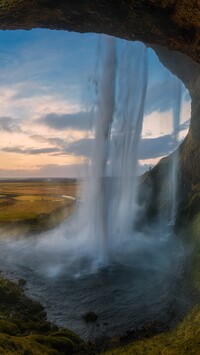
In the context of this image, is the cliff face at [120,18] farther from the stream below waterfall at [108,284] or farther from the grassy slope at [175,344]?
the stream below waterfall at [108,284]

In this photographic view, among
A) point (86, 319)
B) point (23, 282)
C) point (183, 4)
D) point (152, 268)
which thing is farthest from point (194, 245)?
point (183, 4)

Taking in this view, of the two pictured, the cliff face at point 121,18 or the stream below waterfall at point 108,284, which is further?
the stream below waterfall at point 108,284

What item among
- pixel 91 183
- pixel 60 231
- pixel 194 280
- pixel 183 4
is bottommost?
pixel 60 231

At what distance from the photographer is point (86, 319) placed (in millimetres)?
12977

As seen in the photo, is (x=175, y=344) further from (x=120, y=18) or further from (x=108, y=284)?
(x=120, y=18)

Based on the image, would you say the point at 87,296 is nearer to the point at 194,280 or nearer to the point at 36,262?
the point at 194,280

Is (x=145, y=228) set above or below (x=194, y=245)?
below

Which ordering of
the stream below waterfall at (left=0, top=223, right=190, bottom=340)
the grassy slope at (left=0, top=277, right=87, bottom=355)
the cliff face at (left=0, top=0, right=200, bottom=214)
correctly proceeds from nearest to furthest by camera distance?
1. the grassy slope at (left=0, top=277, right=87, bottom=355)
2. the cliff face at (left=0, top=0, right=200, bottom=214)
3. the stream below waterfall at (left=0, top=223, right=190, bottom=340)

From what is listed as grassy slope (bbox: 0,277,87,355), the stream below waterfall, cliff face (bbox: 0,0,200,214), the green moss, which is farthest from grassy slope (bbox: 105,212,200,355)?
cliff face (bbox: 0,0,200,214)

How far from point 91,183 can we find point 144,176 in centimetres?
1542

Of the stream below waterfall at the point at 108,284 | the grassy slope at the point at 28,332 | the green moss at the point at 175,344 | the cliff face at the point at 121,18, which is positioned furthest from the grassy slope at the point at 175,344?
the cliff face at the point at 121,18

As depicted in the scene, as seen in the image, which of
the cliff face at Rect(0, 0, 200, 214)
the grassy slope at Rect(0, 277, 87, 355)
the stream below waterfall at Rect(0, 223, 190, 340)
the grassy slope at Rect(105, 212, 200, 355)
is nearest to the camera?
the grassy slope at Rect(105, 212, 200, 355)

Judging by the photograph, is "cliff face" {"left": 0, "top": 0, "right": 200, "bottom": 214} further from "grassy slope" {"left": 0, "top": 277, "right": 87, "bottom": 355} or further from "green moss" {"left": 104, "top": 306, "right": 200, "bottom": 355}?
"grassy slope" {"left": 0, "top": 277, "right": 87, "bottom": 355}

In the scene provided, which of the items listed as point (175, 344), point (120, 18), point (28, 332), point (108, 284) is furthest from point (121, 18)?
point (108, 284)
